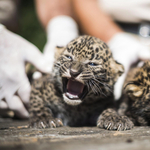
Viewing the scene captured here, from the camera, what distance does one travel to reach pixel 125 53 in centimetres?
495

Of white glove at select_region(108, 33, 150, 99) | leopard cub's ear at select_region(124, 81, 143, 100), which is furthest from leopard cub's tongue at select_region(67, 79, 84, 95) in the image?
white glove at select_region(108, 33, 150, 99)

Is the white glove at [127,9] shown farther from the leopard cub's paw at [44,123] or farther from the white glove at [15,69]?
the leopard cub's paw at [44,123]

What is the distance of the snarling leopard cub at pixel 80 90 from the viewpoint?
9.84 feet

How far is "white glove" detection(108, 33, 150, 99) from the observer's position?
4580 mm

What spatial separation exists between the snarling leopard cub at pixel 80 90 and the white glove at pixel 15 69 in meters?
0.25

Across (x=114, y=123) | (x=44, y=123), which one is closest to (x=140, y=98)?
(x=114, y=123)

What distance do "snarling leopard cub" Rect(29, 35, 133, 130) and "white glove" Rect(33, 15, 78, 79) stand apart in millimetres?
1294

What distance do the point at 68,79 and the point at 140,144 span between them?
1719 millimetres

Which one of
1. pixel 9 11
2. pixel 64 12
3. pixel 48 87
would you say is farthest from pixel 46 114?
pixel 64 12

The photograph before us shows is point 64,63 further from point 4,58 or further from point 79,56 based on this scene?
point 4,58

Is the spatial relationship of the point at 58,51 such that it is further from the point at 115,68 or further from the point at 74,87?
the point at 115,68

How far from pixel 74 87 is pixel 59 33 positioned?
2567 mm

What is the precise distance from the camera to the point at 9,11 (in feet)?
17.7

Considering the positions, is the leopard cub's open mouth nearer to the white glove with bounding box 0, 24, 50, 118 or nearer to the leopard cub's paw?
the leopard cub's paw
